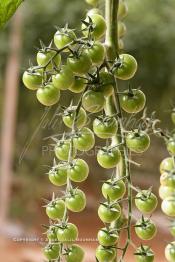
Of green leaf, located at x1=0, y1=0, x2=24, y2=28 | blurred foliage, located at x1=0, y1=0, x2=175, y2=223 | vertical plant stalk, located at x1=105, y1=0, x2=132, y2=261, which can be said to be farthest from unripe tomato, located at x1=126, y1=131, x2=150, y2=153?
blurred foliage, located at x1=0, y1=0, x2=175, y2=223

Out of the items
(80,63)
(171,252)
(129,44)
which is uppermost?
(129,44)

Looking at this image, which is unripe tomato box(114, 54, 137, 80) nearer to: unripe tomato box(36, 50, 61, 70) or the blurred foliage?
unripe tomato box(36, 50, 61, 70)

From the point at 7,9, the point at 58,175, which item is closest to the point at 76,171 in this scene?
the point at 58,175

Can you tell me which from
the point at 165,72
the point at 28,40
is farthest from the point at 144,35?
the point at 28,40

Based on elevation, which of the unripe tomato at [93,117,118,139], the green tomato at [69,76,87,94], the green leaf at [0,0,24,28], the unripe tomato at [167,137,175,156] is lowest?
the unripe tomato at [167,137,175,156]

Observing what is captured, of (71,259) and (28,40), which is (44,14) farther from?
(71,259)

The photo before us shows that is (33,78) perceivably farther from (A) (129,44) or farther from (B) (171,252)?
(A) (129,44)
